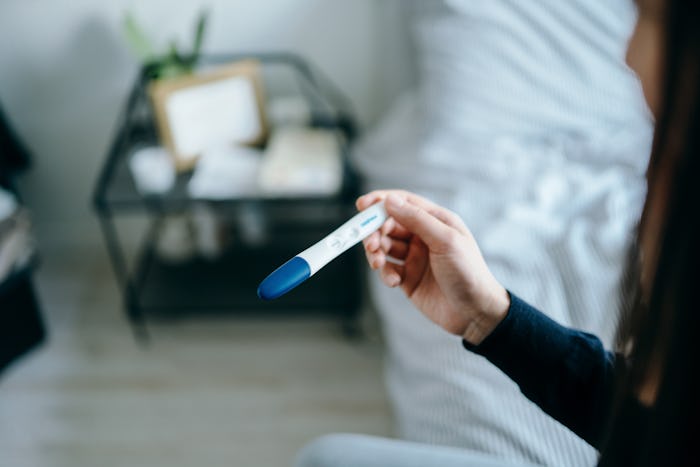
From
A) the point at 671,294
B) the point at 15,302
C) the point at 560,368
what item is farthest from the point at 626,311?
the point at 15,302

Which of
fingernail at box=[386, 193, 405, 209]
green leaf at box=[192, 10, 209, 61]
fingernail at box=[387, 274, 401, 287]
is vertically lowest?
fingernail at box=[387, 274, 401, 287]

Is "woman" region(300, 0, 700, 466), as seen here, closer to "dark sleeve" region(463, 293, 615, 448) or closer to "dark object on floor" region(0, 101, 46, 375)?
"dark sleeve" region(463, 293, 615, 448)

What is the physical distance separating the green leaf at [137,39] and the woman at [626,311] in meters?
0.87

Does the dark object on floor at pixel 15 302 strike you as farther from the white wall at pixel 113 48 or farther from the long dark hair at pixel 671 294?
the long dark hair at pixel 671 294

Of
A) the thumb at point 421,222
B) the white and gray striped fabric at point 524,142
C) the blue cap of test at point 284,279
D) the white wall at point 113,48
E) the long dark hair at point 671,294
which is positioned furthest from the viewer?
the white wall at point 113,48

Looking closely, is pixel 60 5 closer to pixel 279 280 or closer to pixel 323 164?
pixel 323 164

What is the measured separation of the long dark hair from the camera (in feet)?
1.25

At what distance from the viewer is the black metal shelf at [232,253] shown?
1.47 metres

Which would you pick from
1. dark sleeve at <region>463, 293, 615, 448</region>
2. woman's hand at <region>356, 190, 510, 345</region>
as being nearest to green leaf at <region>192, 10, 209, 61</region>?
woman's hand at <region>356, 190, 510, 345</region>

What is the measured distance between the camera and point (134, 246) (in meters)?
1.86

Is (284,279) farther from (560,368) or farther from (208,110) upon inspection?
(208,110)

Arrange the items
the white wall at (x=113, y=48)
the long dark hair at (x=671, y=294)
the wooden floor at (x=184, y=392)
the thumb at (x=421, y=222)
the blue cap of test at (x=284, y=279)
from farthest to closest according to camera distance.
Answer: the white wall at (x=113, y=48)
the wooden floor at (x=184, y=392)
the thumb at (x=421, y=222)
the blue cap of test at (x=284, y=279)
the long dark hair at (x=671, y=294)

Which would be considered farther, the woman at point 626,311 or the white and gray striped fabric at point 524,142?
the white and gray striped fabric at point 524,142

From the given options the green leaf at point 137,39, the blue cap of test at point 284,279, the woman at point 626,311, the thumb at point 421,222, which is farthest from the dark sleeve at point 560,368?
the green leaf at point 137,39
